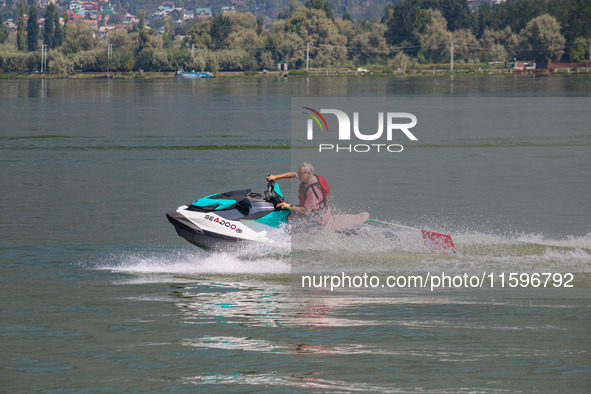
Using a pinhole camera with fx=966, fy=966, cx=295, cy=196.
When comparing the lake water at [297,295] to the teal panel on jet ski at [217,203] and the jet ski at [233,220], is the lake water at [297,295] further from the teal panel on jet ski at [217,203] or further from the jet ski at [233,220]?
the teal panel on jet ski at [217,203]

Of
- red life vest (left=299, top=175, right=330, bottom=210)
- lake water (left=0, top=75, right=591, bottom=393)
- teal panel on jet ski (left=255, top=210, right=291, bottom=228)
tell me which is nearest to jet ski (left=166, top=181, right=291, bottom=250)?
teal panel on jet ski (left=255, top=210, right=291, bottom=228)

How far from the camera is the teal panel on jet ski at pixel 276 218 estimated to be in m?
17.3

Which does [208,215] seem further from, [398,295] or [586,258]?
[586,258]

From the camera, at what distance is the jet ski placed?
17281mm

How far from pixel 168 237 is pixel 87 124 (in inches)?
1707

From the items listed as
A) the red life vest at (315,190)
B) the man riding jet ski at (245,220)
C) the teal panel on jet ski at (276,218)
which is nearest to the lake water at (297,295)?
the man riding jet ski at (245,220)

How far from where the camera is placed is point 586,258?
708 inches

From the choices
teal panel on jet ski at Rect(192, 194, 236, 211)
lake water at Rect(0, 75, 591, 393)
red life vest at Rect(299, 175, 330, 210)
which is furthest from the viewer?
teal panel on jet ski at Rect(192, 194, 236, 211)

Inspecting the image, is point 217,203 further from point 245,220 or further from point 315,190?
point 315,190

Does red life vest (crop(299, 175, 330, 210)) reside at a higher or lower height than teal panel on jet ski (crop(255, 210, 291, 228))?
higher

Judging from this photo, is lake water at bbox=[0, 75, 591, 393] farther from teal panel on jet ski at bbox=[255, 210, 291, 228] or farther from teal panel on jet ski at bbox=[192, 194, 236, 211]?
teal panel on jet ski at bbox=[192, 194, 236, 211]

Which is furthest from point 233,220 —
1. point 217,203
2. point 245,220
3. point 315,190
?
point 315,190

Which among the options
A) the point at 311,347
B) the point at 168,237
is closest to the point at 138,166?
the point at 168,237

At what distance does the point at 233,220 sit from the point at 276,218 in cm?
78
